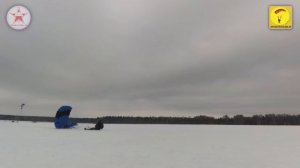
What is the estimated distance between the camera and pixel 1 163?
1381 cm

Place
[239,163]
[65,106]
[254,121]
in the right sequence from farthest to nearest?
[254,121] → [65,106] → [239,163]

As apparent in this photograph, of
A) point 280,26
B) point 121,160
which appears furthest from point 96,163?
point 280,26

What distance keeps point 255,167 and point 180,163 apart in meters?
2.83

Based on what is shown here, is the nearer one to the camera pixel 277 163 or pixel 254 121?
pixel 277 163

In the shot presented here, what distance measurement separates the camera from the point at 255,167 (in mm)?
14750

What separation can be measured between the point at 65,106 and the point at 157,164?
35638mm

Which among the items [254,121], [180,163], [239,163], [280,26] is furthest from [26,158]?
[254,121]

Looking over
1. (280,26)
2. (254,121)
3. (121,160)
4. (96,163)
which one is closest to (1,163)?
(96,163)

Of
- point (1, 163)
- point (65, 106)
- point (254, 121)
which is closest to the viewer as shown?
point (1, 163)

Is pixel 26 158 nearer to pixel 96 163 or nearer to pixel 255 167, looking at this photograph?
pixel 96 163

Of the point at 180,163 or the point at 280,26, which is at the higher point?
the point at 280,26

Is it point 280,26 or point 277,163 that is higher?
point 280,26

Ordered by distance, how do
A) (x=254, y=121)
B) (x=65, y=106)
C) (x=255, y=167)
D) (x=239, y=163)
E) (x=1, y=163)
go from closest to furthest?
(x=1, y=163), (x=255, y=167), (x=239, y=163), (x=65, y=106), (x=254, y=121)

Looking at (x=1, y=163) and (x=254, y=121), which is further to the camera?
(x=254, y=121)
